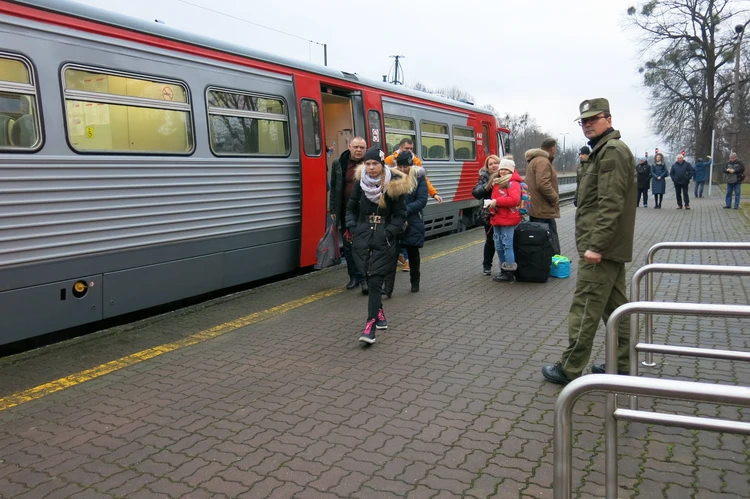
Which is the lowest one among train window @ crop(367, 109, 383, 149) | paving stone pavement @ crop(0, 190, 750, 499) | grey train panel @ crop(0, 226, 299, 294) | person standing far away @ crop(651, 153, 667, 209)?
paving stone pavement @ crop(0, 190, 750, 499)

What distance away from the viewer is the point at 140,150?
20.3ft

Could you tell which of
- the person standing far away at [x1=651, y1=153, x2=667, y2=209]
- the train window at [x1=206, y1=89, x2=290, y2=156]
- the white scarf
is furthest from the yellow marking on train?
the person standing far away at [x1=651, y1=153, x2=667, y2=209]

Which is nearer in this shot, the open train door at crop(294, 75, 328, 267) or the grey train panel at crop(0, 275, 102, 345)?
the grey train panel at crop(0, 275, 102, 345)

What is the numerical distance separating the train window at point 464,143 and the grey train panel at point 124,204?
22.8 feet

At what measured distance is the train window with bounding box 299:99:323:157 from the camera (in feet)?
27.8

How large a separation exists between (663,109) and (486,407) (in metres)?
44.1

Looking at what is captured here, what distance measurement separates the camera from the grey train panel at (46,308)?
504cm

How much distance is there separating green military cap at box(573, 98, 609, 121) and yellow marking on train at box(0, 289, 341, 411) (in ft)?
12.9

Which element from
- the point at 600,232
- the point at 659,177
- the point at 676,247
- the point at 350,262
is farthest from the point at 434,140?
the point at 659,177

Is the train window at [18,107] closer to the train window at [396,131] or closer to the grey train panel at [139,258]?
the grey train panel at [139,258]

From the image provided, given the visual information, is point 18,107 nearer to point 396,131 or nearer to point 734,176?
point 396,131

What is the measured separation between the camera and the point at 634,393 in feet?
6.62

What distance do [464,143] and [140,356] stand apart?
1106 cm

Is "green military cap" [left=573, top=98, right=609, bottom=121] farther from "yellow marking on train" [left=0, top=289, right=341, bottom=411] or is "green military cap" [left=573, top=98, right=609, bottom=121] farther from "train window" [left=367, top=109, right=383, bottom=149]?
"train window" [left=367, top=109, right=383, bottom=149]
